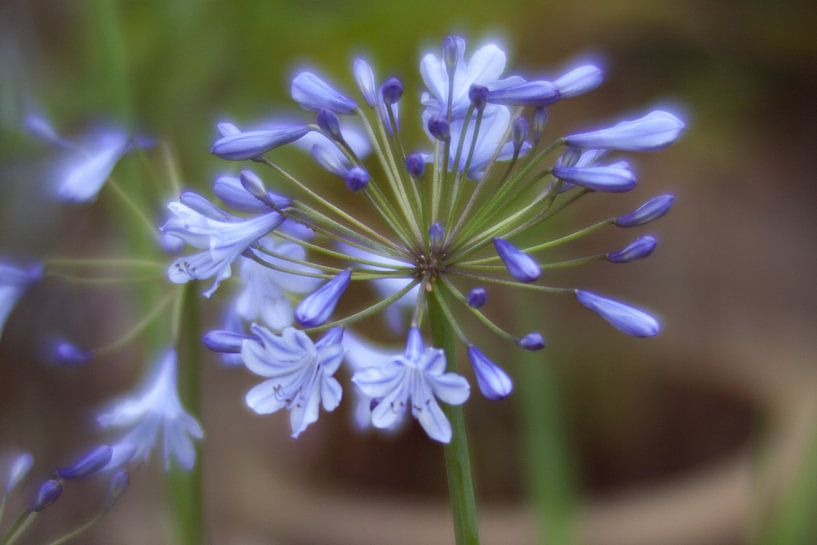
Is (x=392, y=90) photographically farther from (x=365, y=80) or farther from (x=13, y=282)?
(x=13, y=282)

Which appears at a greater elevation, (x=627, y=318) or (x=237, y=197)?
(x=237, y=197)

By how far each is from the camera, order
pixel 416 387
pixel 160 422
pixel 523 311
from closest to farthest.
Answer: pixel 416 387 < pixel 160 422 < pixel 523 311

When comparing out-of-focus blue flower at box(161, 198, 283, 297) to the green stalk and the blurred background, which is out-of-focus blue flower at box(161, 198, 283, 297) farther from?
the blurred background

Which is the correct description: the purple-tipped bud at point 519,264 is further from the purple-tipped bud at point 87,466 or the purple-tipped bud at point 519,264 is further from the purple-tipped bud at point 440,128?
the purple-tipped bud at point 87,466

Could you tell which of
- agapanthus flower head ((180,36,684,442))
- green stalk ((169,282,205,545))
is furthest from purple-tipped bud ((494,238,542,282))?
green stalk ((169,282,205,545))

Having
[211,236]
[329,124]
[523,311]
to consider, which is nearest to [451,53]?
[329,124]

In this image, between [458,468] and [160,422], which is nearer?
[458,468]
